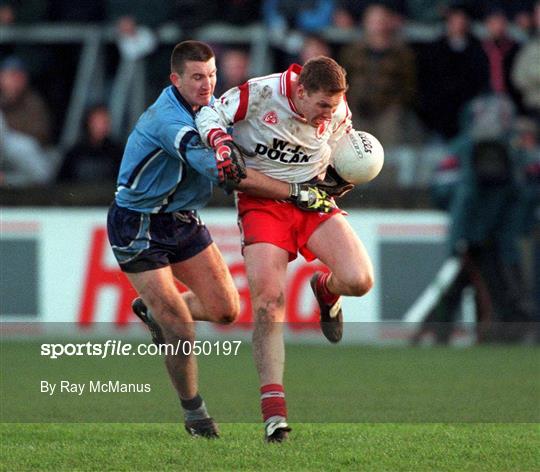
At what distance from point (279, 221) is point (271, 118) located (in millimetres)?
625

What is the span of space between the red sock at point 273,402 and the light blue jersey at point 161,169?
4.42ft

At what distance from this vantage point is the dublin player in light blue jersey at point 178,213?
8703mm

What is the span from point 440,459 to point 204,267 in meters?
2.11

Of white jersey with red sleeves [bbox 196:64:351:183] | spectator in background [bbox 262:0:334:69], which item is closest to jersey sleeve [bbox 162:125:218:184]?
white jersey with red sleeves [bbox 196:64:351:183]

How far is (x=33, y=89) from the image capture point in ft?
56.4

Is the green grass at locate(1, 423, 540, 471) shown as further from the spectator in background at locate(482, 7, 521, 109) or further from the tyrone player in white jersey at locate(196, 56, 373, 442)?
the spectator in background at locate(482, 7, 521, 109)

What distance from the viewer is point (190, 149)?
8.45 m

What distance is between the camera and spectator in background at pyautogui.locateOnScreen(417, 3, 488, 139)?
15852mm

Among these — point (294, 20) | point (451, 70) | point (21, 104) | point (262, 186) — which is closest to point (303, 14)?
point (294, 20)

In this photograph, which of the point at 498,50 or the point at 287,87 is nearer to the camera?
the point at 287,87

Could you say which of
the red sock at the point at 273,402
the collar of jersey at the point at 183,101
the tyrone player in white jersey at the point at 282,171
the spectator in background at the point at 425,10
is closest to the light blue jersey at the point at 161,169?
the collar of jersey at the point at 183,101

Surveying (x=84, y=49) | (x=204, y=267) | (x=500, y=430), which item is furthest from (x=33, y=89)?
(x=500, y=430)

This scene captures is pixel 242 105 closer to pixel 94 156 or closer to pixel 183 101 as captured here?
pixel 183 101

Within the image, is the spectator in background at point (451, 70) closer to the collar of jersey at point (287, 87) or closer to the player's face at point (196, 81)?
the collar of jersey at point (287, 87)
